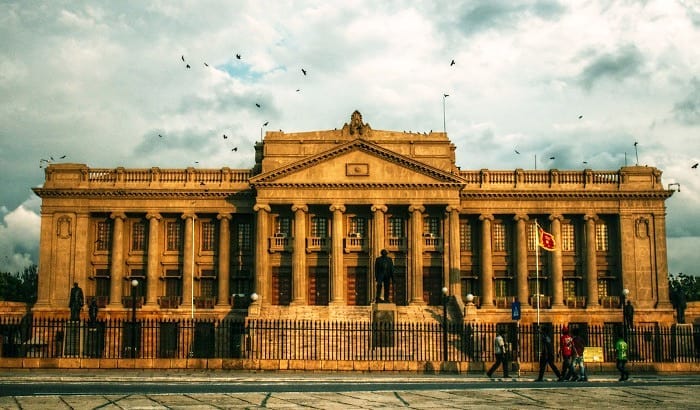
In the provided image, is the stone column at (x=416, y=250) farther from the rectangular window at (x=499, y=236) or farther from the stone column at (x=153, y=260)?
the stone column at (x=153, y=260)

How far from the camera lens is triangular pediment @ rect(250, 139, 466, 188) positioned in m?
60.6

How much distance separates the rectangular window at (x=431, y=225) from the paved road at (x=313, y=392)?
32.0m

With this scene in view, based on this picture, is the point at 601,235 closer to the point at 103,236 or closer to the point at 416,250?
the point at 416,250

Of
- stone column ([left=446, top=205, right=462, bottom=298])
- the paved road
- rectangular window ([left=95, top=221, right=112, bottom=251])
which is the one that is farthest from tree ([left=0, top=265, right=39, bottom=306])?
the paved road

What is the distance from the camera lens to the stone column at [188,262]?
62656 mm

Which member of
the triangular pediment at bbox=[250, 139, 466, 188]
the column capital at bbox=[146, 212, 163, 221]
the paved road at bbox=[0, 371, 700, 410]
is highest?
the triangular pediment at bbox=[250, 139, 466, 188]

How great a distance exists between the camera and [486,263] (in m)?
63.5

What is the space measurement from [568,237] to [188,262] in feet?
87.8

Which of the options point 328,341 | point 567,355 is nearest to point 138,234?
point 328,341

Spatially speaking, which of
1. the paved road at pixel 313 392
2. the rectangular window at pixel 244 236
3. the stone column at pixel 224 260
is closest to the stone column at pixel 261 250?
the stone column at pixel 224 260

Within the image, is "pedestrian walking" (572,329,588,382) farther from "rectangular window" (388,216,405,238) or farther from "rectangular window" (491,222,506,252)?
"rectangular window" (491,222,506,252)

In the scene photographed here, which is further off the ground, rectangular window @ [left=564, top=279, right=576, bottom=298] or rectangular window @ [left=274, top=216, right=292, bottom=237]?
rectangular window @ [left=274, top=216, right=292, bottom=237]

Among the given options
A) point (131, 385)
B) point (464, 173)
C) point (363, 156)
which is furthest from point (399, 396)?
point (464, 173)

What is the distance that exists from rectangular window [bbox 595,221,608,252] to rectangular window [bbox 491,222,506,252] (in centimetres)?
651
